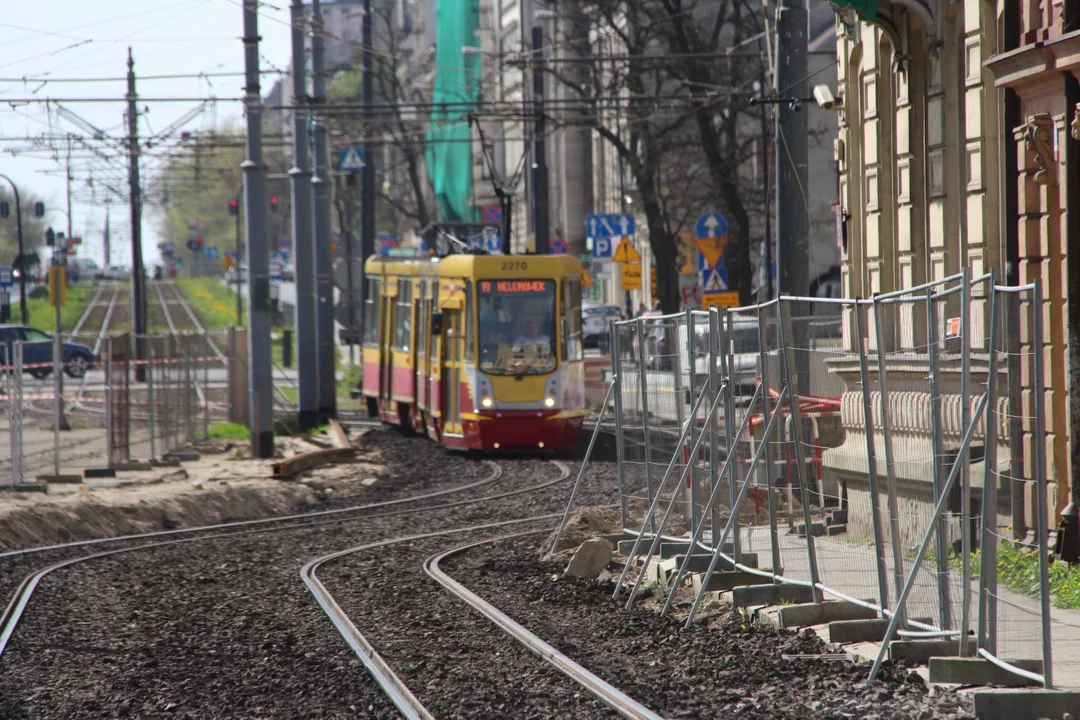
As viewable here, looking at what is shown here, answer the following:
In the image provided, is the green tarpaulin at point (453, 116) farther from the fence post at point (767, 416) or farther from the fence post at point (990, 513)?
the fence post at point (990, 513)

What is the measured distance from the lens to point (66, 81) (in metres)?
23.8

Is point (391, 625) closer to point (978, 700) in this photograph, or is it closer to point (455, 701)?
point (455, 701)

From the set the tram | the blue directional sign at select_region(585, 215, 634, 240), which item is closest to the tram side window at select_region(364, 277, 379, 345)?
the tram

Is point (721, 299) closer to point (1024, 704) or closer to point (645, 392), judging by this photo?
point (645, 392)

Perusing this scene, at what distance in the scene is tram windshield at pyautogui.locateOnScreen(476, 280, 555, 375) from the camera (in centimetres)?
2197

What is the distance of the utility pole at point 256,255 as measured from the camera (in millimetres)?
22734

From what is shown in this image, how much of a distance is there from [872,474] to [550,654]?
2038 millimetres

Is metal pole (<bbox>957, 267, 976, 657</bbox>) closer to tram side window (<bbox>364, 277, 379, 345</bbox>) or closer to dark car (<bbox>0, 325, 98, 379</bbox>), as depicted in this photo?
tram side window (<bbox>364, 277, 379, 345</bbox>)

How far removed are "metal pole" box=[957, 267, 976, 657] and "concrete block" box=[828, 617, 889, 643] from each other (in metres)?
0.90

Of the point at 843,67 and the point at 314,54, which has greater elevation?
the point at 314,54

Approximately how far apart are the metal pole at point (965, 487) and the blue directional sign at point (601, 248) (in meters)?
26.6

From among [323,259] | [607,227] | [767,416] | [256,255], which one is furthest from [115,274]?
[767,416]

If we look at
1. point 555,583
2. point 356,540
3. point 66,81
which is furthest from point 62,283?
point 555,583

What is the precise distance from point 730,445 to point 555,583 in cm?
193
